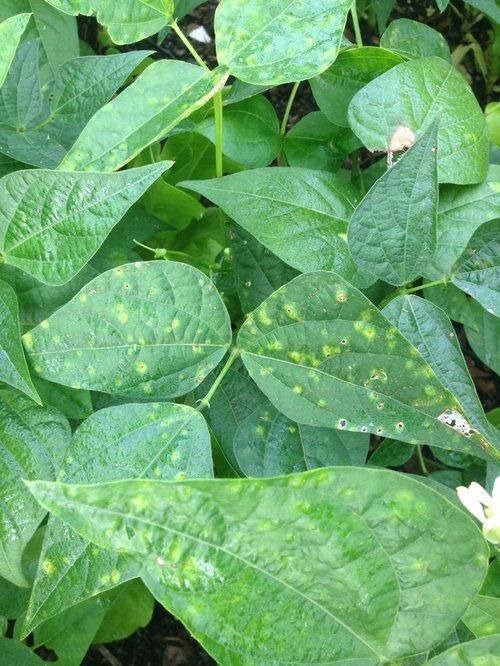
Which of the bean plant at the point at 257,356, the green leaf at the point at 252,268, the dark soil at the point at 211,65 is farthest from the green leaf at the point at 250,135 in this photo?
the dark soil at the point at 211,65

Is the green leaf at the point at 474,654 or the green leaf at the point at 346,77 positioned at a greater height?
the green leaf at the point at 346,77

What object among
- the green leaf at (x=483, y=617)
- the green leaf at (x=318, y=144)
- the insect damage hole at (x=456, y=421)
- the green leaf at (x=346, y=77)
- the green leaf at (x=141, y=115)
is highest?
the green leaf at (x=141, y=115)

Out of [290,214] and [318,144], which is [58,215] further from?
[318,144]

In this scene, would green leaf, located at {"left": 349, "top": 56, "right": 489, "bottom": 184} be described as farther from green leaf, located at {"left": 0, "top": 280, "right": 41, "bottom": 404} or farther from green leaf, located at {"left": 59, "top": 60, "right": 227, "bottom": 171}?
green leaf, located at {"left": 0, "top": 280, "right": 41, "bottom": 404}

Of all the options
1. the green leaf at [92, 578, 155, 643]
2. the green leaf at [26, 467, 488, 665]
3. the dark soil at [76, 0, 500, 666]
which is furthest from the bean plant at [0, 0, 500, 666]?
the dark soil at [76, 0, 500, 666]

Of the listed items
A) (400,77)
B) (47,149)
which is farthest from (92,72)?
(400,77)

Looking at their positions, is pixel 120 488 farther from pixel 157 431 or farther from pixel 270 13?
pixel 270 13

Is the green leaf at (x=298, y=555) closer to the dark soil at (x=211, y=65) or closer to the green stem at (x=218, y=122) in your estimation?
the green stem at (x=218, y=122)
